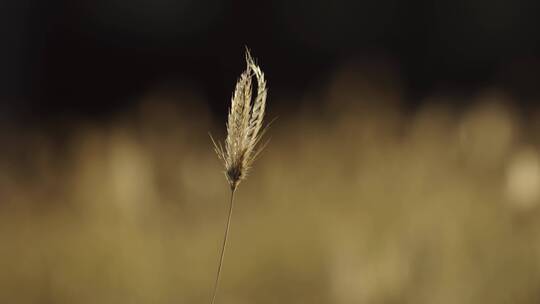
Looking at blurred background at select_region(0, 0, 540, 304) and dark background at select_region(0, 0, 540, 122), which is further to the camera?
A: dark background at select_region(0, 0, 540, 122)

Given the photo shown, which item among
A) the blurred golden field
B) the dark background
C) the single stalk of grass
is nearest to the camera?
the single stalk of grass

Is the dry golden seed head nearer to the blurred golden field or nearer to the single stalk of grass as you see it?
the single stalk of grass

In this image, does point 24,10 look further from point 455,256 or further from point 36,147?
point 455,256

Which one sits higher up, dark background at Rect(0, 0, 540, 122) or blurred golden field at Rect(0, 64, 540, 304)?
dark background at Rect(0, 0, 540, 122)

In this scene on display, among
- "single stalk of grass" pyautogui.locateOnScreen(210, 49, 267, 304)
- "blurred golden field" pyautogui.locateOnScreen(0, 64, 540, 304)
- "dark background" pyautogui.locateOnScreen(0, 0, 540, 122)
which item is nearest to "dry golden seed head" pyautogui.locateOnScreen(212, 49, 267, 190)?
"single stalk of grass" pyautogui.locateOnScreen(210, 49, 267, 304)

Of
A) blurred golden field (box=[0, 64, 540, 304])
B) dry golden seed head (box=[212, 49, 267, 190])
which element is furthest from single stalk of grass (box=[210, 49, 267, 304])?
blurred golden field (box=[0, 64, 540, 304])

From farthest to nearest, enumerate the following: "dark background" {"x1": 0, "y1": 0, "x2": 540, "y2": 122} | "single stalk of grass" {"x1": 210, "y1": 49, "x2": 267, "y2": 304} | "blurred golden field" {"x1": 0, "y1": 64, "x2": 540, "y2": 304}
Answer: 1. "dark background" {"x1": 0, "y1": 0, "x2": 540, "y2": 122}
2. "blurred golden field" {"x1": 0, "y1": 64, "x2": 540, "y2": 304}
3. "single stalk of grass" {"x1": 210, "y1": 49, "x2": 267, "y2": 304}
